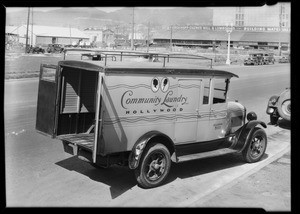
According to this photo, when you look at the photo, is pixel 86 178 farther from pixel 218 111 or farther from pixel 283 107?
pixel 283 107

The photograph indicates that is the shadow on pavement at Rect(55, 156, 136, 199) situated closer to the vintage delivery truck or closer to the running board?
the vintage delivery truck

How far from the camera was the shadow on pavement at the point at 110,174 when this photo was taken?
697 centimetres

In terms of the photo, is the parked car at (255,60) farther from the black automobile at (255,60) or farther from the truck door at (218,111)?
the truck door at (218,111)

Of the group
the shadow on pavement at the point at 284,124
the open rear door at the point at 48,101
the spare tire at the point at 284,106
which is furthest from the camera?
the shadow on pavement at the point at 284,124

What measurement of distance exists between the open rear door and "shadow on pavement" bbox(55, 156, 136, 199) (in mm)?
1073

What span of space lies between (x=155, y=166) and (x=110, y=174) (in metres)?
1.27

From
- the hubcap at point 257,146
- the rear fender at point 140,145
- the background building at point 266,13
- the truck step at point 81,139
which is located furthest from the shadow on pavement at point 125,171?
the background building at point 266,13

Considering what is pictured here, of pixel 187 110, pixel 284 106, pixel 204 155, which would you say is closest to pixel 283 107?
pixel 284 106

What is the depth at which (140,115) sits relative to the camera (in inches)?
268

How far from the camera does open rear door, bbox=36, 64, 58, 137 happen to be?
7.25m

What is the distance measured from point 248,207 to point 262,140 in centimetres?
337

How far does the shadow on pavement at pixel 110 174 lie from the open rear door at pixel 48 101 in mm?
1073

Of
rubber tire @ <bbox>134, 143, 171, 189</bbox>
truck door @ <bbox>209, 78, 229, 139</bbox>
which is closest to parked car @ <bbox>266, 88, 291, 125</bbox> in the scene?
truck door @ <bbox>209, 78, 229, 139</bbox>
